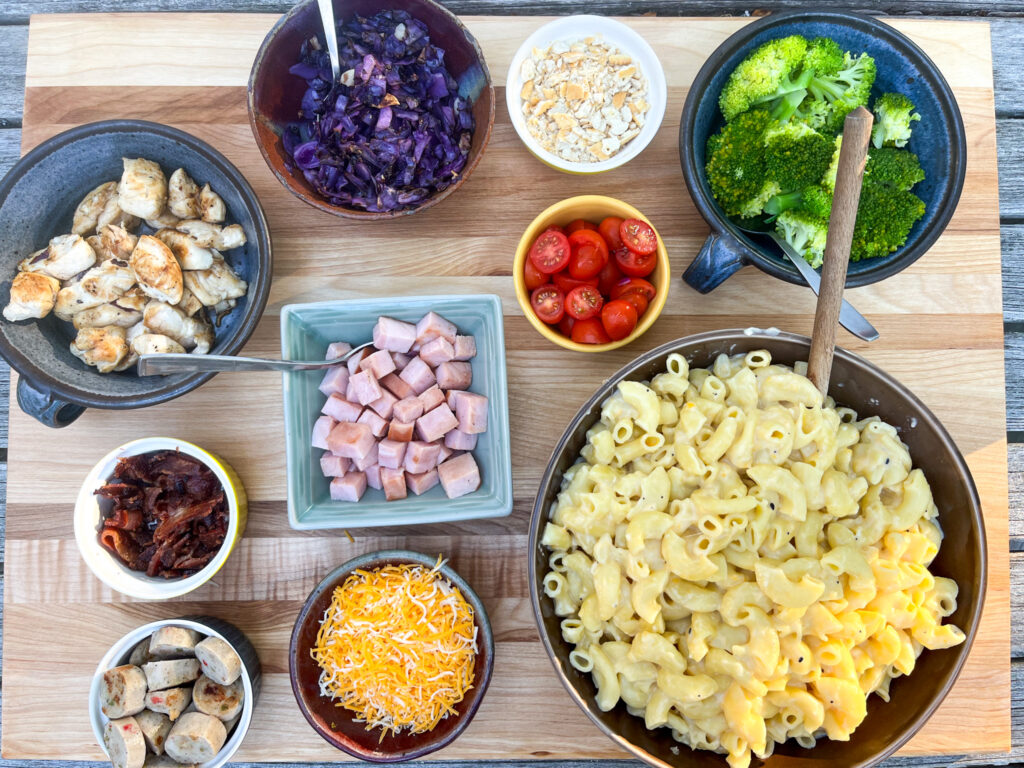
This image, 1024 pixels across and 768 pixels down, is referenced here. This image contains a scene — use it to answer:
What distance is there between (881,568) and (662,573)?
423 mm

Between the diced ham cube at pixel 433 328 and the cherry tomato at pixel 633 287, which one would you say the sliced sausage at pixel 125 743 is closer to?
the diced ham cube at pixel 433 328

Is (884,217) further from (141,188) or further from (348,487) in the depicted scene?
(141,188)

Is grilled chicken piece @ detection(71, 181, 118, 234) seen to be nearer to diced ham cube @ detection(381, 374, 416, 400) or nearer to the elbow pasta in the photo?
diced ham cube @ detection(381, 374, 416, 400)

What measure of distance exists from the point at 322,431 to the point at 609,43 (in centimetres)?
112

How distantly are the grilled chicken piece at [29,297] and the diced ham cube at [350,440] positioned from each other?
2.19 ft

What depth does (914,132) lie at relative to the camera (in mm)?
1655

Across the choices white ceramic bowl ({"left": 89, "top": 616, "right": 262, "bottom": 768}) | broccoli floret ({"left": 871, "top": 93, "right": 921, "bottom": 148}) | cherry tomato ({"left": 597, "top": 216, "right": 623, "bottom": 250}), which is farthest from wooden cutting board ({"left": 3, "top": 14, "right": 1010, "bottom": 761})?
broccoli floret ({"left": 871, "top": 93, "right": 921, "bottom": 148})

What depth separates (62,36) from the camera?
1776mm

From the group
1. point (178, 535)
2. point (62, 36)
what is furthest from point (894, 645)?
point (62, 36)

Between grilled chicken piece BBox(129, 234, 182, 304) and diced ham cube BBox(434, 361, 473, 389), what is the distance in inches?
23.6

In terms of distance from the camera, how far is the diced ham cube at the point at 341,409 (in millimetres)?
1651

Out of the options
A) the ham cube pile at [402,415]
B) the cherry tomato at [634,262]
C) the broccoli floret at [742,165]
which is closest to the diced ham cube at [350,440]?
the ham cube pile at [402,415]

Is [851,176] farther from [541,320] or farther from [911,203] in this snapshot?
[541,320]

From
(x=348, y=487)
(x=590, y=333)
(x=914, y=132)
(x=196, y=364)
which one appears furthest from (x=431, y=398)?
(x=914, y=132)
